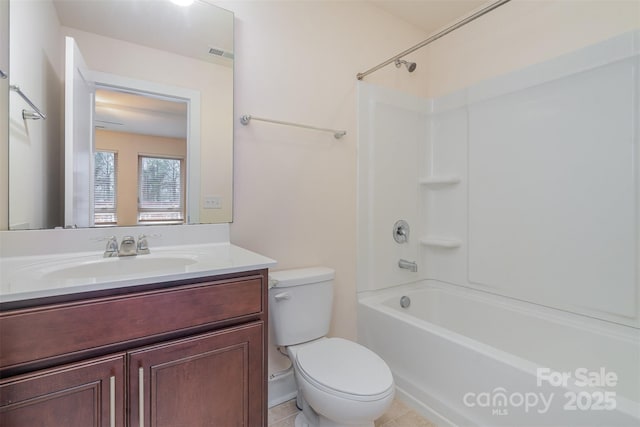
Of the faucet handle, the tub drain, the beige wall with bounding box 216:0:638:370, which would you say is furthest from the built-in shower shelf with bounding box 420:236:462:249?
the faucet handle

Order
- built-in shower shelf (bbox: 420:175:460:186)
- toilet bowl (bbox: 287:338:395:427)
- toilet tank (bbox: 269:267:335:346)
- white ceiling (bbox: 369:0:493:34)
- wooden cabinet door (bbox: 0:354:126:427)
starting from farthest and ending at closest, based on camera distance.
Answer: built-in shower shelf (bbox: 420:175:460:186) < white ceiling (bbox: 369:0:493:34) < toilet tank (bbox: 269:267:335:346) < toilet bowl (bbox: 287:338:395:427) < wooden cabinet door (bbox: 0:354:126:427)

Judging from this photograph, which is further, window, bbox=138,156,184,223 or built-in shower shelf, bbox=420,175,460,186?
built-in shower shelf, bbox=420,175,460,186

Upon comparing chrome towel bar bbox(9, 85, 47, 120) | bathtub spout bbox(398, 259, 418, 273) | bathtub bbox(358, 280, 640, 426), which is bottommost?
bathtub bbox(358, 280, 640, 426)

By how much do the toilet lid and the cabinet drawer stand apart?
434mm

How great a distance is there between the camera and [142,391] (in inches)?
36.1

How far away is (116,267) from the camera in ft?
3.91

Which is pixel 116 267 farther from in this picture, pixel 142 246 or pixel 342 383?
pixel 342 383

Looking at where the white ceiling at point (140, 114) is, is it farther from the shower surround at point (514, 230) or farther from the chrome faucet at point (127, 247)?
the shower surround at point (514, 230)

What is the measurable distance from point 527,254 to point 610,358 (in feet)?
1.98

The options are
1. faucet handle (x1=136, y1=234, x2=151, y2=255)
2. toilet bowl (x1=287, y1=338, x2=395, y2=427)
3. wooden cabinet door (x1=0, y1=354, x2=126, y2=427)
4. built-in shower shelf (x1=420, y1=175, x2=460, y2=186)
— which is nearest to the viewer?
wooden cabinet door (x1=0, y1=354, x2=126, y2=427)

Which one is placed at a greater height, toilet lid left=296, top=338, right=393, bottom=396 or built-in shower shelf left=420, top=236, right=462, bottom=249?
built-in shower shelf left=420, top=236, right=462, bottom=249

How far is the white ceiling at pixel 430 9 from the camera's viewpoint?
2067 mm

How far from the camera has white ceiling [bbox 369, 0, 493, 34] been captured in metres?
2.07

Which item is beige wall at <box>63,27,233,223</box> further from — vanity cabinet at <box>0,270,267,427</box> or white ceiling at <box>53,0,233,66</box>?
vanity cabinet at <box>0,270,267,427</box>
